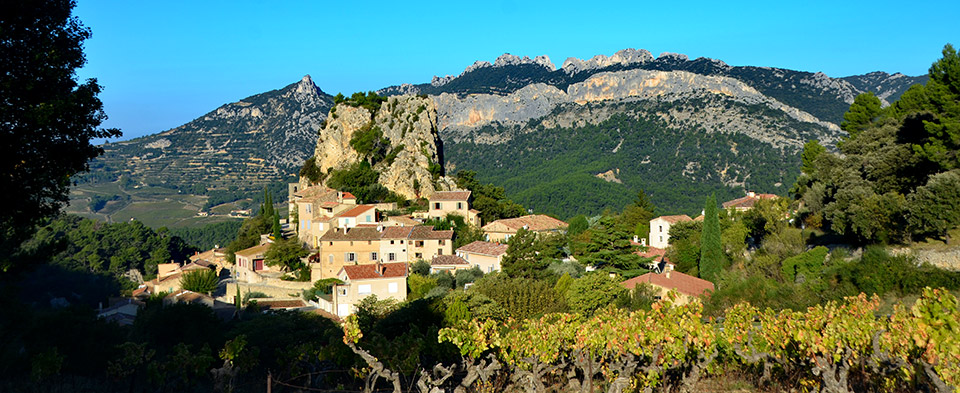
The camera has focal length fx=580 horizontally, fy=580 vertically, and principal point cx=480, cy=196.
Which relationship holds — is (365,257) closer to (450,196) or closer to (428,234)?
(428,234)

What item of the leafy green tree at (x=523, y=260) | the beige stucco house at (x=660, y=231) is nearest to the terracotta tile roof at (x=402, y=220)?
the leafy green tree at (x=523, y=260)

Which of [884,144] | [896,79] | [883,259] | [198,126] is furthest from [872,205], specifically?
[896,79]

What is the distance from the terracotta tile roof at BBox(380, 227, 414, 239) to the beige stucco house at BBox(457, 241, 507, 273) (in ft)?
13.8

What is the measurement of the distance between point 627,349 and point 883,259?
14.7m

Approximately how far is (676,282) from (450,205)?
2344 centimetres

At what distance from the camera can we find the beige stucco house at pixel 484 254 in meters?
40.7

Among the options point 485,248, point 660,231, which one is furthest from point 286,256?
point 660,231

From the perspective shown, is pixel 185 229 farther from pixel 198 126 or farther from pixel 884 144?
pixel 884 144

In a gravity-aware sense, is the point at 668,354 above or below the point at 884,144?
below

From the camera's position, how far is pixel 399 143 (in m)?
60.9

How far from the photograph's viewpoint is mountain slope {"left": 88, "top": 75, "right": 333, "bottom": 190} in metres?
134

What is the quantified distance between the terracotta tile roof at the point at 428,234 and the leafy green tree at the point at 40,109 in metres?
34.0

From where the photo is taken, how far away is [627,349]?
1277 cm

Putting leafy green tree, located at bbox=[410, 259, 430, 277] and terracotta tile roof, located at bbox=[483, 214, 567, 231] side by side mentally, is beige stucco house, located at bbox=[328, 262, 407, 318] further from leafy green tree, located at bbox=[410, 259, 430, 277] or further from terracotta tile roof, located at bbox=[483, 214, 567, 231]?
terracotta tile roof, located at bbox=[483, 214, 567, 231]
